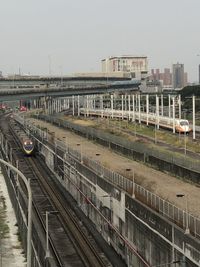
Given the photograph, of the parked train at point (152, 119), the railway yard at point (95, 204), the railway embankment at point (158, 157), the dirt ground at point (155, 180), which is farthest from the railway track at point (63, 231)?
the parked train at point (152, 119)

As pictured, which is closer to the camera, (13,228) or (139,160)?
(13,228)

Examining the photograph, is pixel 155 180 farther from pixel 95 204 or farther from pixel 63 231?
Result: pixel 63 231

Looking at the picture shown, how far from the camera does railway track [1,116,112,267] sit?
31984mm

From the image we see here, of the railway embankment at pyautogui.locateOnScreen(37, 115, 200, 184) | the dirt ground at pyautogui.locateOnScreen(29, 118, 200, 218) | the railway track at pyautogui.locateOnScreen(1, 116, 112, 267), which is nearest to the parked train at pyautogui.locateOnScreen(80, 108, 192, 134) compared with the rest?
the railway embankment at pyautogui.locateOnScreen(37, 115, 200, 184)

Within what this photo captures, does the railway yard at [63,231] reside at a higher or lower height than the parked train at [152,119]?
lower

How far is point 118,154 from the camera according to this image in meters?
58.3

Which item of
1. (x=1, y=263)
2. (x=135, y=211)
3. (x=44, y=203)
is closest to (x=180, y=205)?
(x=135, y=211)

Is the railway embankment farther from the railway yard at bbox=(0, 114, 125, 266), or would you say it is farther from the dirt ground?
the railway yard at bbox=(0, 114, 125, 266)

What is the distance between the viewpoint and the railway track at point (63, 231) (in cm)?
3198

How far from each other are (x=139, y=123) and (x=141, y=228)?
225 ft

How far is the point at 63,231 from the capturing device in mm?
38531

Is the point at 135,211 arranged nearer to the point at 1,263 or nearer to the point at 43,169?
the point at 1,263

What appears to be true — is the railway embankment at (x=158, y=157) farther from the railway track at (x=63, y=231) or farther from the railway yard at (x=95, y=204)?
the railway track at (x=63, y=231)

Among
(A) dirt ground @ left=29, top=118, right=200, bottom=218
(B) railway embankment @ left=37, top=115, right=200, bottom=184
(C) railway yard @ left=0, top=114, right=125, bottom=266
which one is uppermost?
(B) railway embankment @ left=37, top=115, right=200, bottom=184
